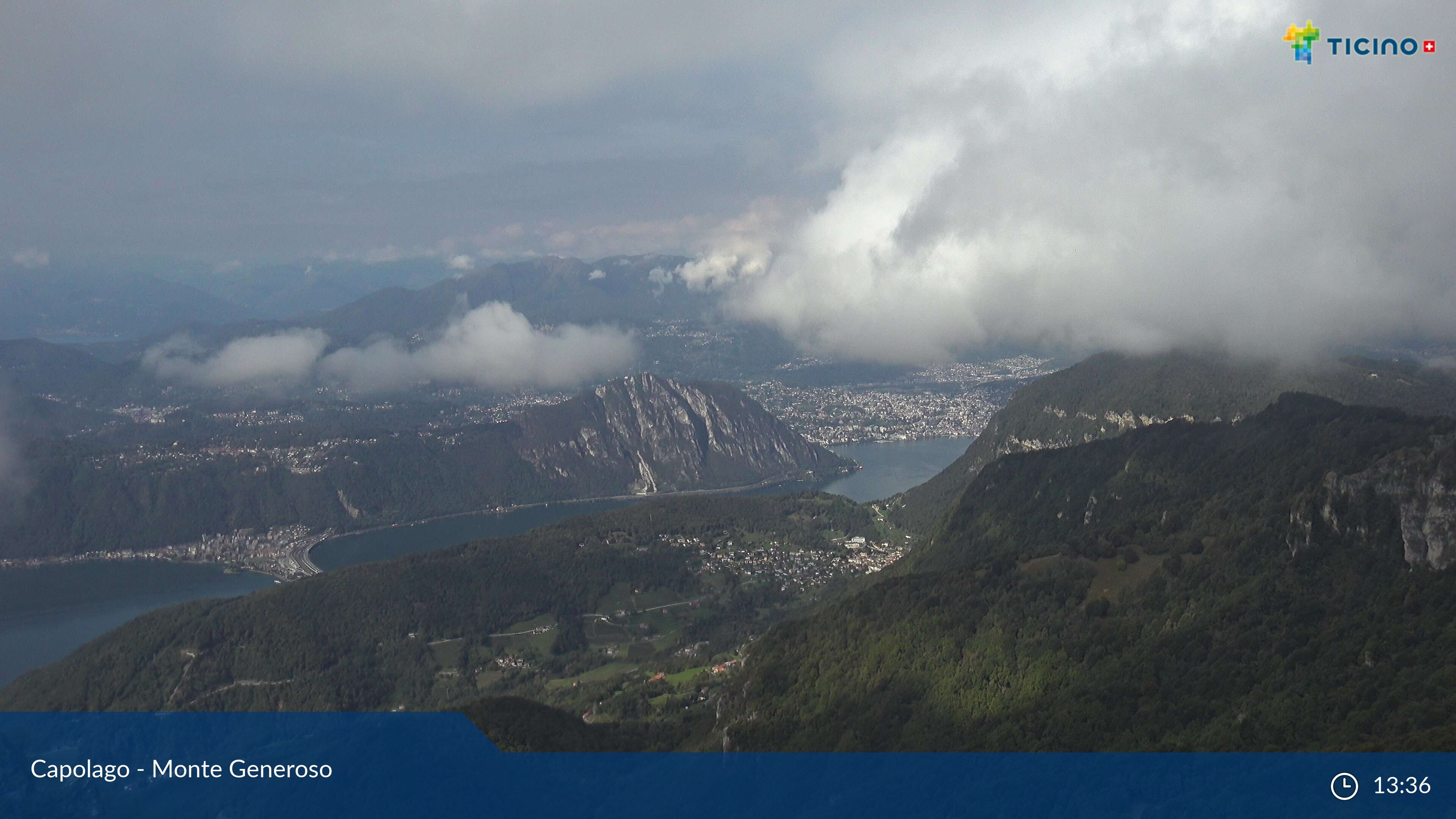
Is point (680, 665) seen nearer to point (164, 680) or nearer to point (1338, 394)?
point (164, 680)

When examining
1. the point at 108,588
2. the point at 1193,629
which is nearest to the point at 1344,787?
the point at 1193,629

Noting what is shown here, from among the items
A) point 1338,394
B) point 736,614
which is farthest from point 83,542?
point 1338,394

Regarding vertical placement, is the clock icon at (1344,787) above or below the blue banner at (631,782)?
above

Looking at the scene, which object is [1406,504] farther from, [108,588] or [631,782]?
[108,588]

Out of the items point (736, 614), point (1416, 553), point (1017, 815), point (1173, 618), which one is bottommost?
point (736, 614)

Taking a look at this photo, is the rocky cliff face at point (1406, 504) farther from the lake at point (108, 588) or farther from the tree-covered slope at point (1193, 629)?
the lake at point (108, 588)

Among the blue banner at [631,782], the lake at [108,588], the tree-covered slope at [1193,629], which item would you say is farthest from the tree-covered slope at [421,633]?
the blue banner at [631,782]
